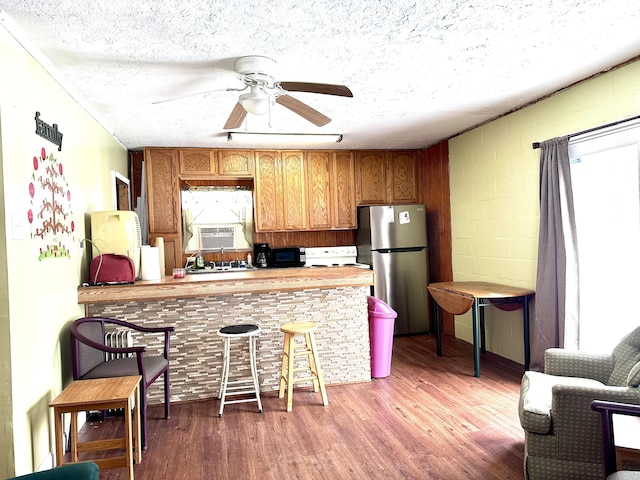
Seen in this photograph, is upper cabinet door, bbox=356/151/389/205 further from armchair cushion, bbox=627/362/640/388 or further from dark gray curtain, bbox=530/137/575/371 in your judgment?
armchair cushion, bbox=627/362/640/388

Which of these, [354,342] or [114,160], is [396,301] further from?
[114,160]

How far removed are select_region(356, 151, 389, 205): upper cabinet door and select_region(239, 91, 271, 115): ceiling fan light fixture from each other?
124 inches

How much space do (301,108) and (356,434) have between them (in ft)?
7.09

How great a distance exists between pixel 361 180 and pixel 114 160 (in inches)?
115

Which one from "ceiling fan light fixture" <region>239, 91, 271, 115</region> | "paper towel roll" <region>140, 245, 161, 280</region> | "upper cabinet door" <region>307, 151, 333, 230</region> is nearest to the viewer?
"ceiling fan light fixture" <region>239, 91, 271, 115</region>

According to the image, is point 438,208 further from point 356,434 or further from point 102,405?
point 102,405

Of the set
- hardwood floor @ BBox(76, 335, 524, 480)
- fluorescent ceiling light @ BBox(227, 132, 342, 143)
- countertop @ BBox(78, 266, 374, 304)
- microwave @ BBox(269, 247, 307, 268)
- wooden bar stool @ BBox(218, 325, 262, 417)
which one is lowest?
hardwood floor @ BBox(76, 335, 524, 480)

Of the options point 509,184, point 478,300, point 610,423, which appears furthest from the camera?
point 509,184

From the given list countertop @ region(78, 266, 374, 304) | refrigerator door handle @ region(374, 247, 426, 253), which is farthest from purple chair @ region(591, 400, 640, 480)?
refrigerator door handle @ region(374, 247, 426, 253)

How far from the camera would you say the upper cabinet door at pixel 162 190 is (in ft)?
17.4

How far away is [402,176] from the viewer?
6.08m

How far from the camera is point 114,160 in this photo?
4.70 meters

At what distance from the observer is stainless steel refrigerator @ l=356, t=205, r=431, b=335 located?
5.59 metres

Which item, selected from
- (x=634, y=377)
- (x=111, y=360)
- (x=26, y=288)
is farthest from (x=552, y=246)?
(x=26, y=288)
